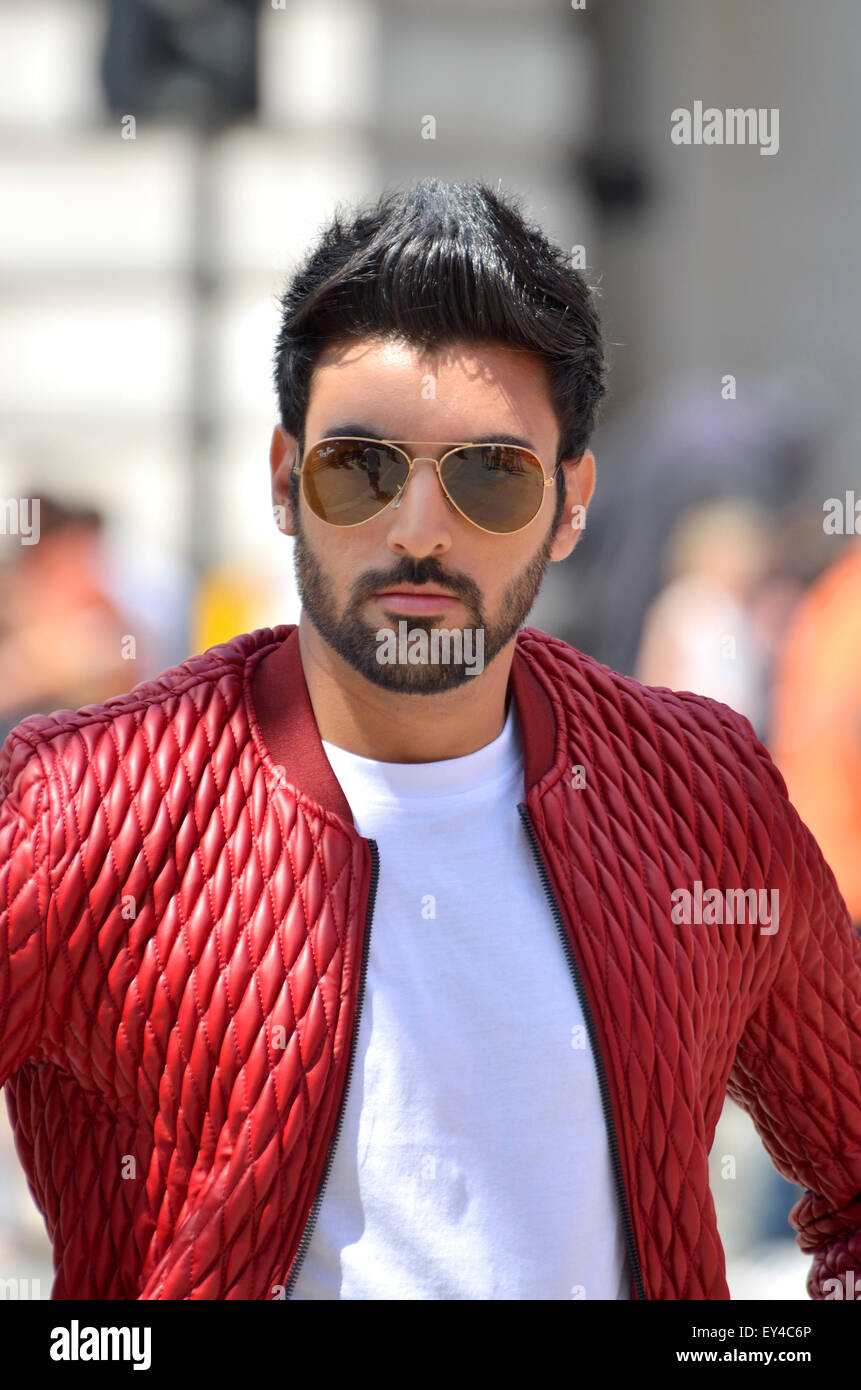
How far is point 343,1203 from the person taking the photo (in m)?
1.61

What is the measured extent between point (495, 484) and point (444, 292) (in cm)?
22

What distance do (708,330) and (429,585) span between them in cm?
487

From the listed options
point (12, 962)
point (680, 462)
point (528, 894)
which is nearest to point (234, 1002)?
point (12, 962)

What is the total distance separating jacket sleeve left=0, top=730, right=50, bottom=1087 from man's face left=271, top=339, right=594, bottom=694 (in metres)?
0.39

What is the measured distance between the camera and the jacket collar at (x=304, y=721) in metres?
1.73

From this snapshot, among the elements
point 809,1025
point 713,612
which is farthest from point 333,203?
point 809,1025

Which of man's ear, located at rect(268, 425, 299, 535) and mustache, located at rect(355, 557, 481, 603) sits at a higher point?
man's ear, located at rect(268, 425, 299, 535)

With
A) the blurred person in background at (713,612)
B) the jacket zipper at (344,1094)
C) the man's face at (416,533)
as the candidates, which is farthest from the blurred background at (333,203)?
the jacket zipper at (344,1094)

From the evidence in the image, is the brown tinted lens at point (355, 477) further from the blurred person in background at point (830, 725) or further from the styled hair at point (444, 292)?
the blurred person in background at point (830, 725)

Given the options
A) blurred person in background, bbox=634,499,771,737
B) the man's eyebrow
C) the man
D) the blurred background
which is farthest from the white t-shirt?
the blurred background

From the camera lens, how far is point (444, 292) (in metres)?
1.74

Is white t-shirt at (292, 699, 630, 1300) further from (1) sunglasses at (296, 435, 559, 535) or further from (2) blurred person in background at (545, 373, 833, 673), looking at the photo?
(2) blurred person in background at (545, 373, 833, 673)

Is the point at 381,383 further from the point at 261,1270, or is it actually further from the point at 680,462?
the point at 680,462

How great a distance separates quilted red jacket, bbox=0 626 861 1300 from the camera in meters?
1.57
